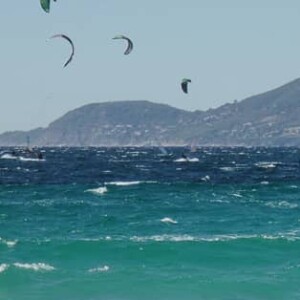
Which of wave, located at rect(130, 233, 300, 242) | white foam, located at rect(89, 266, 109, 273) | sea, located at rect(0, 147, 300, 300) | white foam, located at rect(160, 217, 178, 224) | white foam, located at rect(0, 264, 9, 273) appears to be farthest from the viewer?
white foam, located at rect(160, 217, 178, 224)

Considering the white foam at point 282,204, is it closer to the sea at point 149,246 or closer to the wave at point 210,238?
the sea at point 149,246

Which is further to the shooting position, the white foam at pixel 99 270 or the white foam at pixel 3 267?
the white foam at pixel 99 270

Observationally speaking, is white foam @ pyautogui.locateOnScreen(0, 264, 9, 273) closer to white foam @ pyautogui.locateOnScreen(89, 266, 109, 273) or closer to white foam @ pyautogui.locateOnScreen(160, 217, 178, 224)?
white foam @ pyautogui.locateOnScreen(89, 266, 109, 273)

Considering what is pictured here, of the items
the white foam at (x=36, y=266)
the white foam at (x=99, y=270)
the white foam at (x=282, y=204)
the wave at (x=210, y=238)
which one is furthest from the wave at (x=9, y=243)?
the white foam at (x=282, y=204)

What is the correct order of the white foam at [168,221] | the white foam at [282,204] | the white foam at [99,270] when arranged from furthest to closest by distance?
the white foam at [282,204] → the white foam at [168,221] → the white foam at [99,270]

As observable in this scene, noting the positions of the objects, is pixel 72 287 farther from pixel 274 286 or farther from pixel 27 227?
pixel 27 227

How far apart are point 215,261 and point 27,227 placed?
11767mm

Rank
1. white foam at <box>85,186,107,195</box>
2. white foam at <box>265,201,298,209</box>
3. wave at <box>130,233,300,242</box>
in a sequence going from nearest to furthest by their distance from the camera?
wave at <box>130,233,300,242</box>, white foam at <box>265,201,298,209</box>, white foam at <box>85,186,107,195</box>

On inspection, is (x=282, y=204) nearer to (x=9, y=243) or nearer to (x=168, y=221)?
(x=168, y=221)

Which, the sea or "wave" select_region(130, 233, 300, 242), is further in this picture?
"wave" select_region(130, 233, 300, 242)

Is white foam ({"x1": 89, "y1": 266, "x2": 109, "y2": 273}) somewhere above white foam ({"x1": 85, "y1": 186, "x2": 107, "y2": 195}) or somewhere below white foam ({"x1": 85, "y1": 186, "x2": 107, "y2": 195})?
below

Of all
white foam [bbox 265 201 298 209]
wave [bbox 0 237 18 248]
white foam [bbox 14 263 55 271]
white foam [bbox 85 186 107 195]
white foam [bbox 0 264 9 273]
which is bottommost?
white foam [bbox 265 201 298 209]

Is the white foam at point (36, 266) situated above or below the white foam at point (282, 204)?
above

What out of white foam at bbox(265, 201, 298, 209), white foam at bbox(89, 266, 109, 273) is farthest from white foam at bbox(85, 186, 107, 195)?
white foam at bbox(89, 266, 109, 273)
